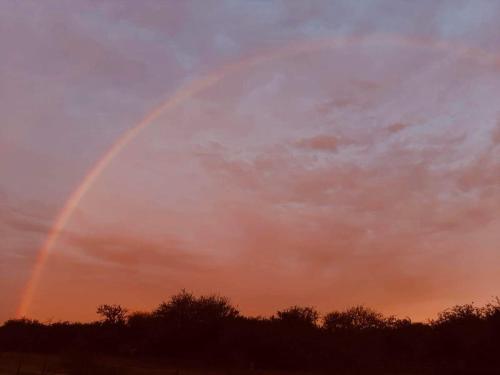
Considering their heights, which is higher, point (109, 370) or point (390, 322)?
point (390, 322)

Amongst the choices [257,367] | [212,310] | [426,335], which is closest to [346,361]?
[257,367]

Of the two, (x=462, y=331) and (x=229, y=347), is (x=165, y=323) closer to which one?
(x=229, y=347)

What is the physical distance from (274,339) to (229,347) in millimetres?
4410

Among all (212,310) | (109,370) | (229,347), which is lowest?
(109,370)

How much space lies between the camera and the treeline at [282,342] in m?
48.1

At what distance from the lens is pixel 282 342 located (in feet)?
183

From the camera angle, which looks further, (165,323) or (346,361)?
(165,323)

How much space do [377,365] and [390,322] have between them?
31.8 metres

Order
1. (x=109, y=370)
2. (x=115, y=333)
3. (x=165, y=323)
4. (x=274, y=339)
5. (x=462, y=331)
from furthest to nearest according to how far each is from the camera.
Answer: (x=115, y=333), (x=165, y=323), (x=274, y=339), (x=462, y=331), (x=109, y=370)

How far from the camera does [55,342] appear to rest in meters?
76.1

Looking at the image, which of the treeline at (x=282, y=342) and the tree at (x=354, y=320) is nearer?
the treeline at (x=282, y=342)

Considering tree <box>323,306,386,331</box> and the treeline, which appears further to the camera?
tree <box>323,306,386,331</box>

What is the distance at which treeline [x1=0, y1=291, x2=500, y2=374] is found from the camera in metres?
48.1

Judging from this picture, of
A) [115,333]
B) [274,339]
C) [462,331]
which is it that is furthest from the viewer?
[115,333]
